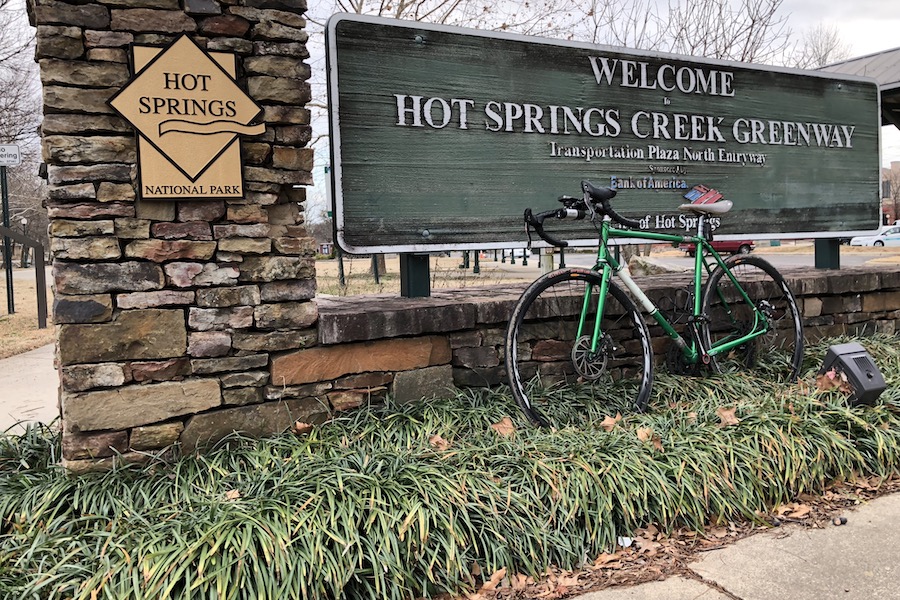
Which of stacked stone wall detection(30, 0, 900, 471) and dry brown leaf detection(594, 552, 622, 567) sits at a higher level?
stacked stone wall detection(30, 0, 900, 471)

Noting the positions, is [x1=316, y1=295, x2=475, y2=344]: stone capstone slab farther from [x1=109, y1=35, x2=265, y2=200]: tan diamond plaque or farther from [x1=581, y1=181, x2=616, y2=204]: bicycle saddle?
[x1=581, y1=181, x2=616, y2=204]: bicycle saddle

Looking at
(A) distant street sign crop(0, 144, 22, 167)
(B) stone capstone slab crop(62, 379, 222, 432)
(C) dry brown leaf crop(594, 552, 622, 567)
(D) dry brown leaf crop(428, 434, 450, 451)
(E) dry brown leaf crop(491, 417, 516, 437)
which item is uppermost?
(A) distant street sign crop(0, 144, 22, 167)

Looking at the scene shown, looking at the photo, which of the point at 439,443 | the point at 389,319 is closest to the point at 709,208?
the point at 389,319

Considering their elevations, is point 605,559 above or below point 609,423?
below

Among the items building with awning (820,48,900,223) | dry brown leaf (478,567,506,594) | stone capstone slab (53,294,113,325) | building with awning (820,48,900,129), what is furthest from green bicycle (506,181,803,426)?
building with awning (820,48,900,129)

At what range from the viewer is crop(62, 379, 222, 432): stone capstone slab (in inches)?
110

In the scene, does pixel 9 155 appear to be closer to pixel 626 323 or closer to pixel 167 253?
pixel 167 253

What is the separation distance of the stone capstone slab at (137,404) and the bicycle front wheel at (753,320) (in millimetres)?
2667

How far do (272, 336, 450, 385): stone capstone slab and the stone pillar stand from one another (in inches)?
2.1

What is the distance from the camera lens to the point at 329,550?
237 centimetres

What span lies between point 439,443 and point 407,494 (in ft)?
1.49

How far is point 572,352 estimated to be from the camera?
11.2 feet

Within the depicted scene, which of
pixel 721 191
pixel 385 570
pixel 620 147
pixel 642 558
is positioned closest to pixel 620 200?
pixel 620 147

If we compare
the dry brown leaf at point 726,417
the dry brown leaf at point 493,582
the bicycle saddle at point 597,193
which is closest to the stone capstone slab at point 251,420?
the dry brown leaf at point 493,582
